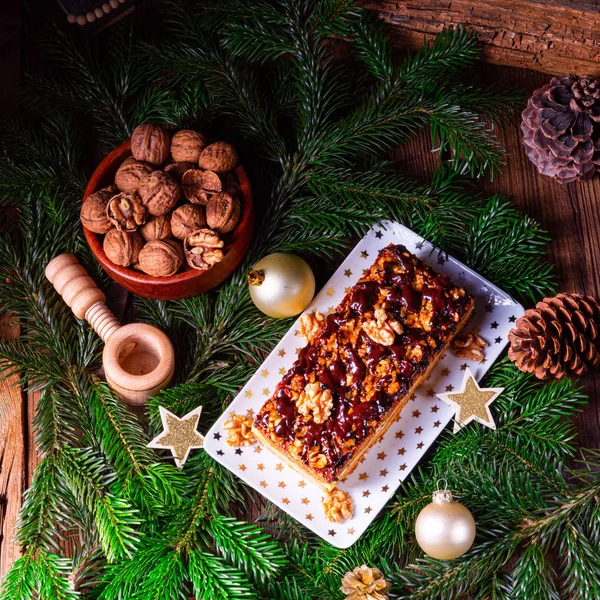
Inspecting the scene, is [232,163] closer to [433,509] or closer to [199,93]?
[199,93]

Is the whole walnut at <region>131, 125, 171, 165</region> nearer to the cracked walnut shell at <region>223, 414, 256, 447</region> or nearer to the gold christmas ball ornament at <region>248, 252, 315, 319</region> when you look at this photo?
the gold christmas ball ornament at <region>248, 252, 315, 319</region>

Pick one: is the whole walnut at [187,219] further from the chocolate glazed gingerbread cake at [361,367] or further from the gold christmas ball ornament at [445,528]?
the gold christmas ball ornament at [445,528]

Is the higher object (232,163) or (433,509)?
(232,163)

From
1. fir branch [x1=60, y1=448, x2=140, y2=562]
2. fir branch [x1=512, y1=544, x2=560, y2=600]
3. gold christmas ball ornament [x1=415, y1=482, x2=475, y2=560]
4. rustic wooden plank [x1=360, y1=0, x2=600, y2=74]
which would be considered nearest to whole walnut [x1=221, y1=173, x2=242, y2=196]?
rustic wooden plank [x1=360, y1=0, x2=600, y2=74]

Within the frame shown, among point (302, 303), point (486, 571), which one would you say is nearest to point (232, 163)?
point (302, 303)

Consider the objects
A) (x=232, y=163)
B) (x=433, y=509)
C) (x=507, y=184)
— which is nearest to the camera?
(x=433, y=509)

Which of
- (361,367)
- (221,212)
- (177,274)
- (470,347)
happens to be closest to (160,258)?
(177,274)
